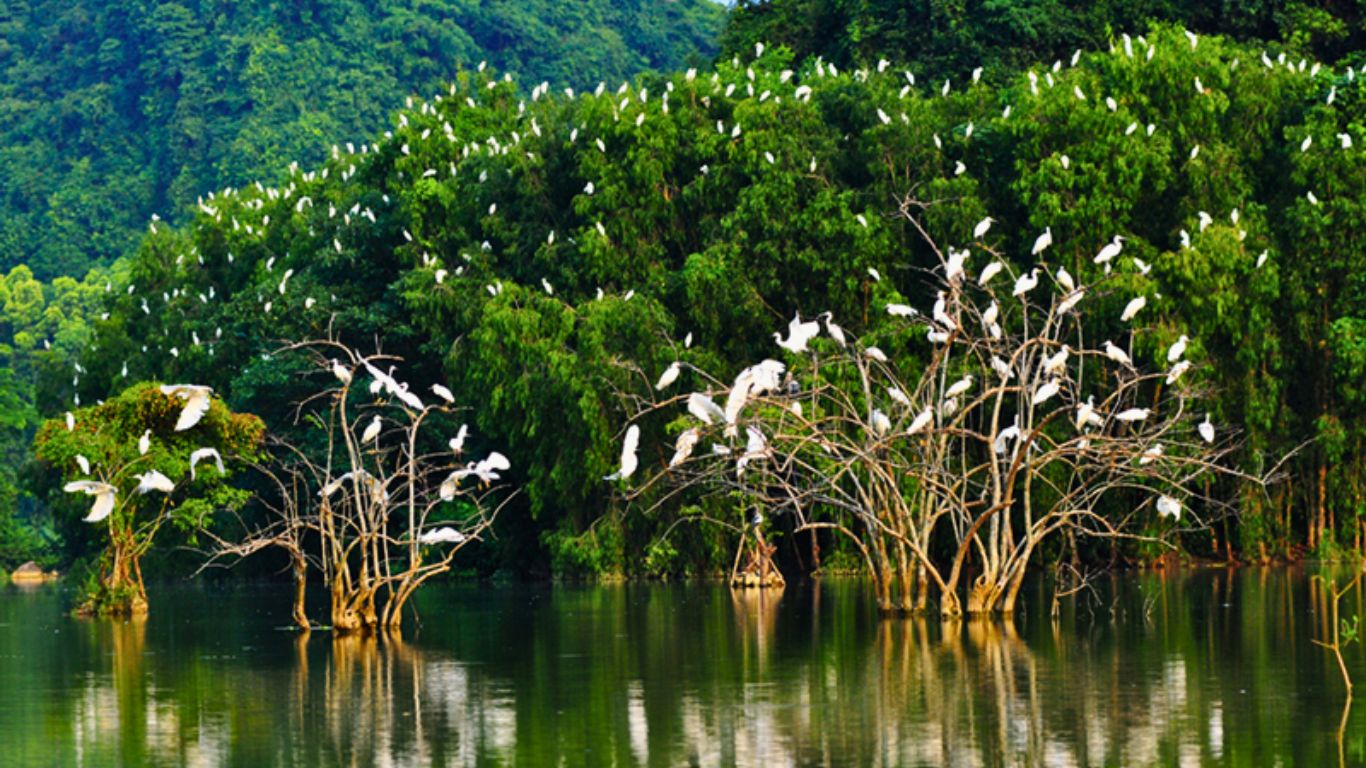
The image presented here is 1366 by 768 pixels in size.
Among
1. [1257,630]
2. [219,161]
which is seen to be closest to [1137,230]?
[1257,630]

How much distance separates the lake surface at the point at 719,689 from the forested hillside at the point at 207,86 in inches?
1671

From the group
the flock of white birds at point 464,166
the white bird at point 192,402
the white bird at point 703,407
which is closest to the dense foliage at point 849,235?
the flock of white birds at point 464,166

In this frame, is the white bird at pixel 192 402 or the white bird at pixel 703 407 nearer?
the white bird at pixel 703 407

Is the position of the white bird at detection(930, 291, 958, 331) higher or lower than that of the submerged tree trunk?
higher

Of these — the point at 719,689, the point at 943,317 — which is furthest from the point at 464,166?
the point at 719,689

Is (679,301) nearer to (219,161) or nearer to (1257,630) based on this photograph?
(1257,630)

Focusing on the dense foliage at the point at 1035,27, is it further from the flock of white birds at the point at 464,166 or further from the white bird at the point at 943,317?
the white bird at the point at 943,317

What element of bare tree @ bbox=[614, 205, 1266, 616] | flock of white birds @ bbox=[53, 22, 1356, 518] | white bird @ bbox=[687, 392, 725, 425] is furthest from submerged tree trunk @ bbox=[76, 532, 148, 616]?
white bird @ bbox=[687, 392, 725, 425]

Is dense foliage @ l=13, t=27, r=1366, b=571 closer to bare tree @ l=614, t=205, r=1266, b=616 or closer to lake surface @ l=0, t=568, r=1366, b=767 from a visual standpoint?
bare tree @ l=614, t=205, r=1266, b=616

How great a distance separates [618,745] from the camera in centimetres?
1323

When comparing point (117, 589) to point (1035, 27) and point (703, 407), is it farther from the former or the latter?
point (1035, 27)

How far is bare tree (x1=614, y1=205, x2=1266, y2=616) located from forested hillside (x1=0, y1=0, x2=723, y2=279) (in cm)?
3773

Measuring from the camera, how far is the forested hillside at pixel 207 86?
65.6 metres

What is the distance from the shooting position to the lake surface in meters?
12.9
